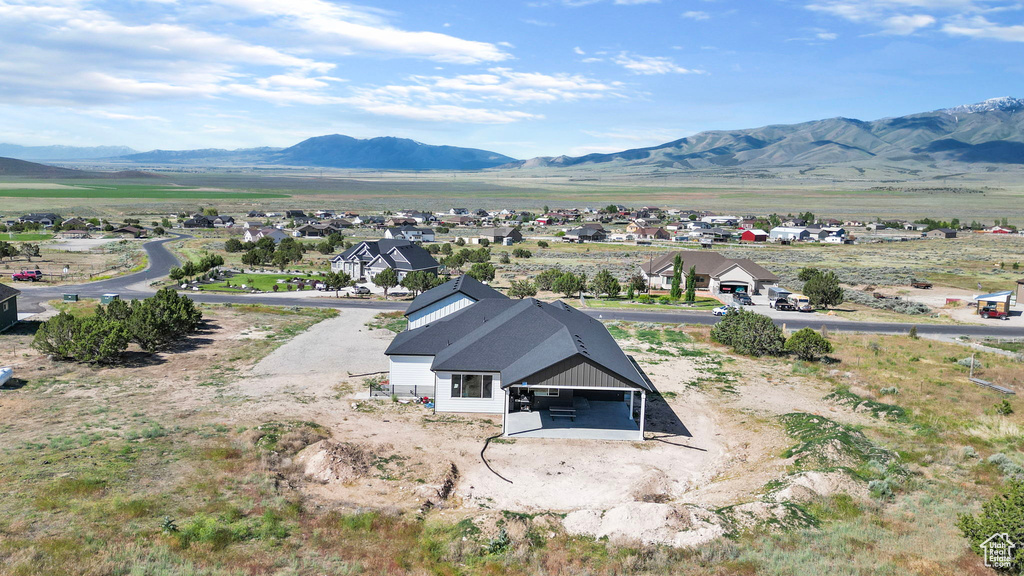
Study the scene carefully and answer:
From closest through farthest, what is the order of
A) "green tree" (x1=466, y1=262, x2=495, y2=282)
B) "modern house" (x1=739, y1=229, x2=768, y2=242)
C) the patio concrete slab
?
the patio concrete slab, "green tree" (x1=466, y1=262, x2=495, y2=282), "modern house" (x1=739, y1=229, x2=768, y2=242)

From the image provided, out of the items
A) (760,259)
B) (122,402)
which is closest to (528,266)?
(760,259)

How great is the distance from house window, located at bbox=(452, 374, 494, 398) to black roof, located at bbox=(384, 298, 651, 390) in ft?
2.43

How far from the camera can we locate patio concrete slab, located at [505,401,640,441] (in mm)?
26141

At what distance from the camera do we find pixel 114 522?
1666cm

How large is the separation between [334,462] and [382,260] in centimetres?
5065

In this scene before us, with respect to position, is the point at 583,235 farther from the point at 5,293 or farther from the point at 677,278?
the point at 5,293

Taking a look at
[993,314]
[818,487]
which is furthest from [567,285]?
[818,487]

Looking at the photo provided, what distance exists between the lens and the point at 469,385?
2880 centimetres

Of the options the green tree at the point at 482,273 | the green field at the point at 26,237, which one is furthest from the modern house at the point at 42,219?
the green tree at the point at 482,273

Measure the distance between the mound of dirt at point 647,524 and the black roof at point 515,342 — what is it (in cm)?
797

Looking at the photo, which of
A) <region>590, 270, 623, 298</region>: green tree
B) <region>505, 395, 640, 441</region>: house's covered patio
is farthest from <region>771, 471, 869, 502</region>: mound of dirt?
<region>590, 270, 623, 298</region>: green tree

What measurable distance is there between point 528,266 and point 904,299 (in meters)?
44.8

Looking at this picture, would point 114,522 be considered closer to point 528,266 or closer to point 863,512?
point 863,512

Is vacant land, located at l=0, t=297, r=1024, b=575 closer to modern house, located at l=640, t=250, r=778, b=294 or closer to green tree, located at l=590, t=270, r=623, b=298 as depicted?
green tree, located at l=590, t=270, r=623, b=298
